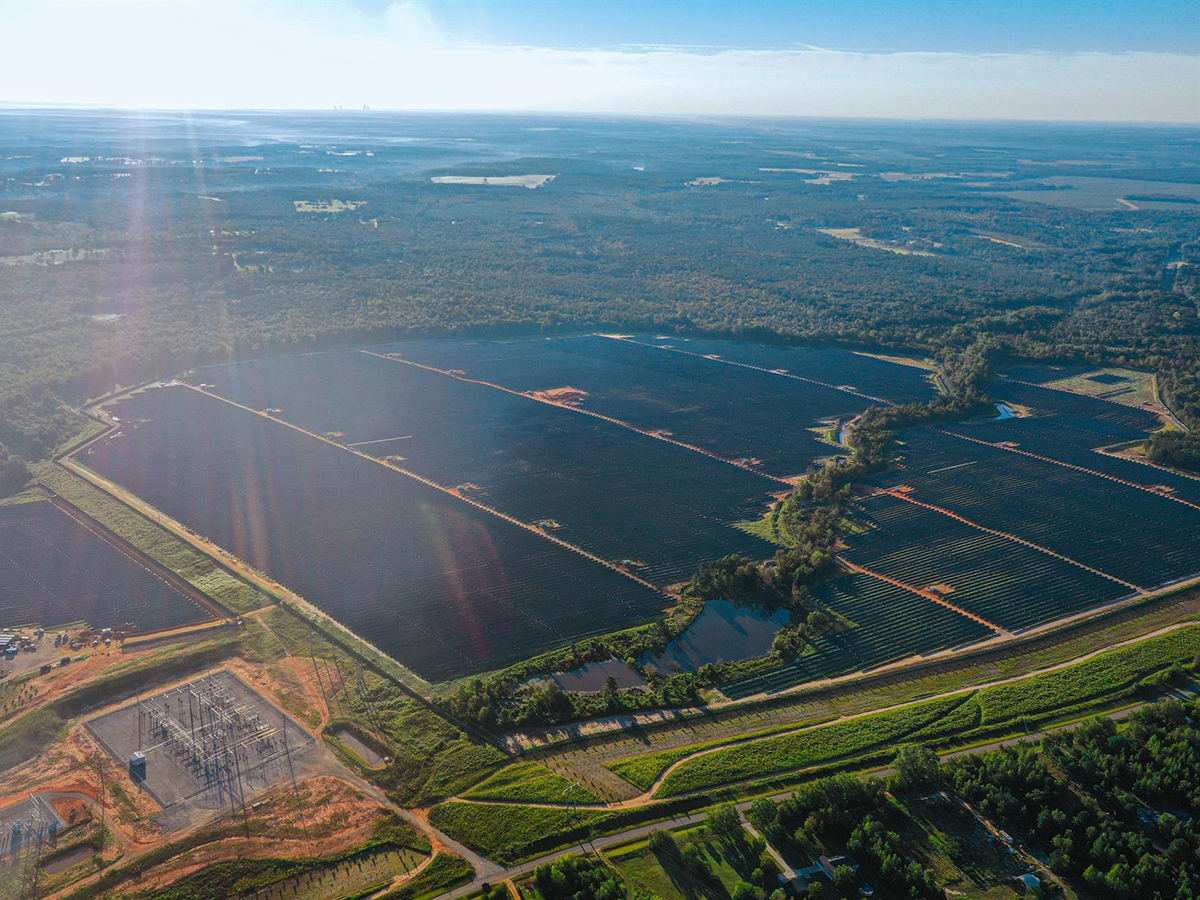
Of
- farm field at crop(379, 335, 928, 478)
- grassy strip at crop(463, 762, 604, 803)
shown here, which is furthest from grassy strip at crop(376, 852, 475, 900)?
farm field at crop(379, 335, 928, 478)

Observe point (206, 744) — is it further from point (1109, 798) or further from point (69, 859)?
point (1109, 798)

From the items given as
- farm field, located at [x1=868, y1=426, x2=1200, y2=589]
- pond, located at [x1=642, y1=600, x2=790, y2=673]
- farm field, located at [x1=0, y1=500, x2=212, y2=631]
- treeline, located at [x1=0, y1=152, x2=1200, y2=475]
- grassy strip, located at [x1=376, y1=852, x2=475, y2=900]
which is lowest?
grassy strip, located at [x1=376, y1=852, x2=475, y2=900]

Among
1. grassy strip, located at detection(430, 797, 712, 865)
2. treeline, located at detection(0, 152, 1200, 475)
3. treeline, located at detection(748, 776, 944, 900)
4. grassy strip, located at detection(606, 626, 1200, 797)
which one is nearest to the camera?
treeline, located at detection(748, 776, 944, 900)

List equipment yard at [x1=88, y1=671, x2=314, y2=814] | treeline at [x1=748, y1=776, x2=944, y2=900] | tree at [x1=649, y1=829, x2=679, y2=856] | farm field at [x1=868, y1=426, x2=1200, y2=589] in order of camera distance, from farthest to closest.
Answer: farm field at [x1=868, y1=426, x2=1200, y2=589], equipment yard at [x1=88, y1=671, x2=314, y2=814], tree at [x1=649, y1=829, x2=679, y2=856], treeline at [x1=748, y1=776, x2=944, y2=900]

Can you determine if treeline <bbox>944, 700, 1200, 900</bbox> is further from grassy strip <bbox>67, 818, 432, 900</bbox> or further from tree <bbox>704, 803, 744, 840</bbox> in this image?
grassy strip <bbox>67, 818, 432, 900</bbox>

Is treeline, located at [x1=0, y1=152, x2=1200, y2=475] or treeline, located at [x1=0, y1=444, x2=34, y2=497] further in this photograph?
treeline, located at [x1=0, y1=152, x2=1200, y2=475]

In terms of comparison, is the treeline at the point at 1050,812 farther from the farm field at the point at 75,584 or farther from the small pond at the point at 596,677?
the farm field at the point at 75,584

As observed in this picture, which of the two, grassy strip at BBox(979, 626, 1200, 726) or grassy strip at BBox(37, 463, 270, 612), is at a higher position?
grassy strip at BBox(37, 463, 270, 612)

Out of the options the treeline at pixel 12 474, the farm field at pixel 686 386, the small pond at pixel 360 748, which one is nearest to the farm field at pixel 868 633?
the small pond at pixel 360 748
